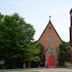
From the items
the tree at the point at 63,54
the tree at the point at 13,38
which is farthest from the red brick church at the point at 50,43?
the tree at the point at 13,38

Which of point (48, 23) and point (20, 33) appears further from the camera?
point (48, 23)

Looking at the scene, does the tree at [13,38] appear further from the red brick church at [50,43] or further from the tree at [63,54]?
the red brick church at [50,43]

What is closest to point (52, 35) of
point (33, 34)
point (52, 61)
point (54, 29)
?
point (54, 29)

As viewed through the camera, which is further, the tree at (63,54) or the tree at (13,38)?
the tree at (63,54)

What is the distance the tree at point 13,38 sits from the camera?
53750 millimetres

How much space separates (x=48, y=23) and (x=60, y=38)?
4.53 m

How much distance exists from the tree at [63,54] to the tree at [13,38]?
577 inches

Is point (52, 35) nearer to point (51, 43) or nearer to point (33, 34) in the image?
point (51, 43)

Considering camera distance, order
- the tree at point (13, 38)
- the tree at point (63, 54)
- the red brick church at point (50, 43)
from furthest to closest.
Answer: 1. the red brick church at point (50, 43)
2. the tree at point (63, 54)
3. the tree at point (13, 38)

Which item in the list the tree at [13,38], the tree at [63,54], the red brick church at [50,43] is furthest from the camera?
the red brick church at [50,43]

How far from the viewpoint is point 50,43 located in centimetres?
7219

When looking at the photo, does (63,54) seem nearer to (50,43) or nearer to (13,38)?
(50,43)

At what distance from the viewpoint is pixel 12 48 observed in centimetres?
5359

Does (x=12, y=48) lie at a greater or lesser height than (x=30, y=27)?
lesser
